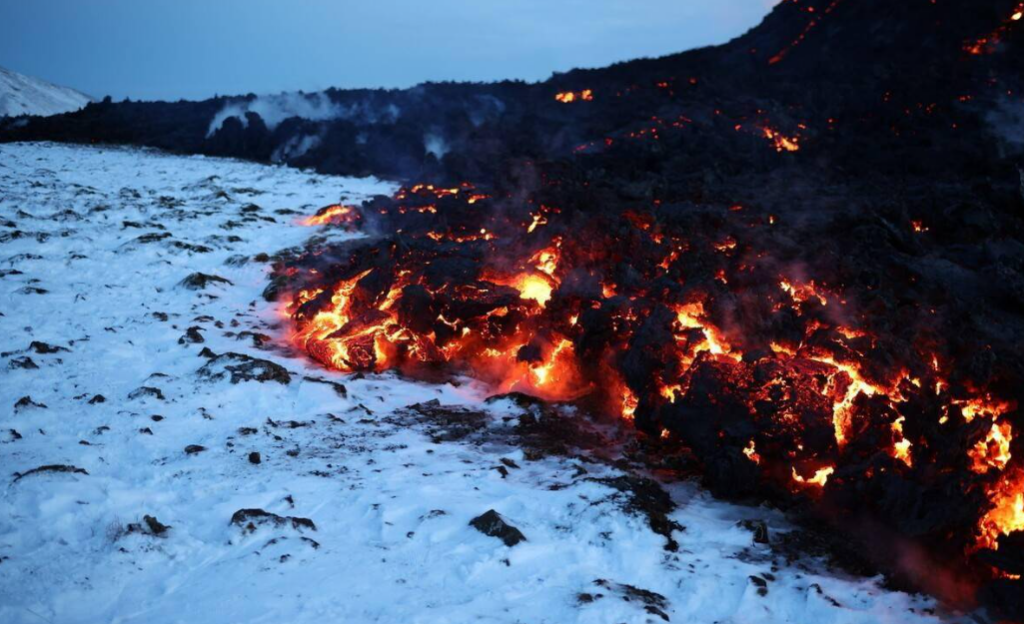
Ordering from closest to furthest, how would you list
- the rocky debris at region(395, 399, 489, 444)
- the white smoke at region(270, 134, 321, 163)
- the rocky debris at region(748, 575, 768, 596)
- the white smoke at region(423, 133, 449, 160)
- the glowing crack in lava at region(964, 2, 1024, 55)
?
the rocky debris at region(748, 575, 768, 596)
the rocky debris at region(395, 399, 489, 444)
the glowing crack in lava at region(964, 2, 1024, 55)
the white smoke at region(423, 133, 449, 160)
the white smoke at region(270, 134, 321, 163)

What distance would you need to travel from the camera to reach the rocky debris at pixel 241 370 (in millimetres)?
7914

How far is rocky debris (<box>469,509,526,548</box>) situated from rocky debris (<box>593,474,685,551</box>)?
1.07 meters

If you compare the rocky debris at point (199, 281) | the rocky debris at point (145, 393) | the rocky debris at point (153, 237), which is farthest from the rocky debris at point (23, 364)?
the rocky debris at point (153, 237)

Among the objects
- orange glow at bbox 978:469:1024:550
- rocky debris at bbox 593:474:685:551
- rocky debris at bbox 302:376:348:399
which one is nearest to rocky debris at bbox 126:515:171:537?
rocky debris at bbox 302:376:348:399

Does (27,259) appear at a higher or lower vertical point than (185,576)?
higher

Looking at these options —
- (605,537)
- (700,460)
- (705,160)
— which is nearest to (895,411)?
(700,460)

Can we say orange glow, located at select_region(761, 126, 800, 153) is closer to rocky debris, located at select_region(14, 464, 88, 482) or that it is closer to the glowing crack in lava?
the glowing crack in lava

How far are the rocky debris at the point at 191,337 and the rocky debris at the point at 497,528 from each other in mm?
5853

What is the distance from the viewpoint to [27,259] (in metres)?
11.8

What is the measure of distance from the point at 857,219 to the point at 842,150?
7.54 metres

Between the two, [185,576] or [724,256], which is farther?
[724,256]

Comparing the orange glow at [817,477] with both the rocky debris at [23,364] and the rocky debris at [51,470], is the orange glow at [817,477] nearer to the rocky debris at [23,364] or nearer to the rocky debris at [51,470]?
the rocky debris at [51,470]

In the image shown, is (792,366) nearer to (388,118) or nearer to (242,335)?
(242,335)

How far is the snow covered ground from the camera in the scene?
14.1 ft
